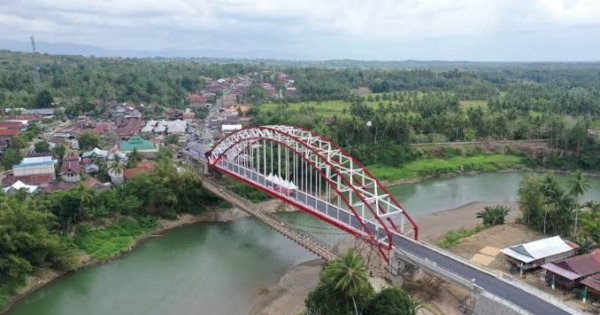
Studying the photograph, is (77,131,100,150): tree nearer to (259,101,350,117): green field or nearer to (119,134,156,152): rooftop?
(119,134,156,152): rooftop

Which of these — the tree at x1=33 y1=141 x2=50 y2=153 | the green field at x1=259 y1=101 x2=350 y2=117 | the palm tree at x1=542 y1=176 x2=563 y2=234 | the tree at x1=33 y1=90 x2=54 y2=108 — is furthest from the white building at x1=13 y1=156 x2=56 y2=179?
the tree at x1=33 y1=90 x2=54 y2=108

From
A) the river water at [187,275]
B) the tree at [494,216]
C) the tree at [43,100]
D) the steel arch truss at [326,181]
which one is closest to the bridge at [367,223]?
the steel arch truss at [326,181]

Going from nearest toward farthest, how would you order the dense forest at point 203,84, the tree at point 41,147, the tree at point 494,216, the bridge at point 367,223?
the bridge at point 367,223
the tree at point 494,216
the tree at point 41,147
the dense forest at point 203,84

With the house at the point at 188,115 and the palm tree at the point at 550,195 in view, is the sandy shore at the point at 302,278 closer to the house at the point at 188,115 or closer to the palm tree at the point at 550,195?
the palm tree at the point at 550,195

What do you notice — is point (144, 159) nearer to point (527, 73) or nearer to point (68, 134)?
point (68, 134)

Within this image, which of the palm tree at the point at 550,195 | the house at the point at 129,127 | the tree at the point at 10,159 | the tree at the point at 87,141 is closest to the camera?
the palm tree at the point at 550,195
